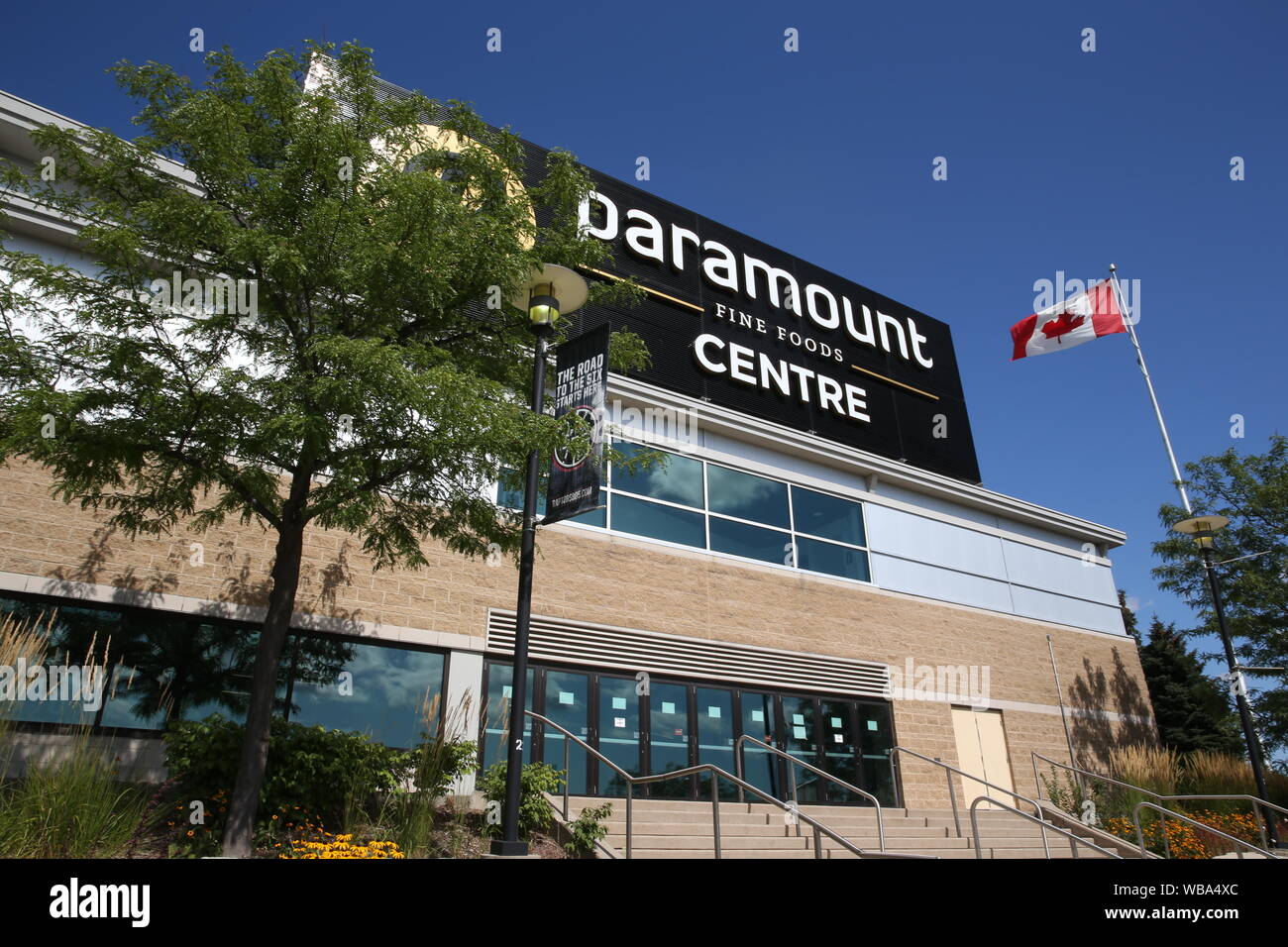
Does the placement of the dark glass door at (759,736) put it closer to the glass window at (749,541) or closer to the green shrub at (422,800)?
the glass window at (749,541)

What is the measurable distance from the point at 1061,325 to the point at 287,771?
2415 centimetres

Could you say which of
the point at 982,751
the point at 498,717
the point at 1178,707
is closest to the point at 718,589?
the point at 498,717

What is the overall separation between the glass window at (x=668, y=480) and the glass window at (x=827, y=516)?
2.72 m

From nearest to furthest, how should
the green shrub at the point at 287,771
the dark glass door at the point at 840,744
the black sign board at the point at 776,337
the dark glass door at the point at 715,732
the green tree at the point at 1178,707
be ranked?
the green shrub at the point at 287,771 → the dark glass door at the point at 715,732 → the dark glass door at the point at 840,744 → the black sign board at the point at 776,337 → the green tree at the point at 1178,707

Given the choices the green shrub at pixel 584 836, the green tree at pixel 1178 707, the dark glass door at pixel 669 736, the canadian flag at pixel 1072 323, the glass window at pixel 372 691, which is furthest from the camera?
the green tree at pixel 1178 707

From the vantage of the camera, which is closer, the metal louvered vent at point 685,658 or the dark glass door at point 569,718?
the dark glass door at point 569,718

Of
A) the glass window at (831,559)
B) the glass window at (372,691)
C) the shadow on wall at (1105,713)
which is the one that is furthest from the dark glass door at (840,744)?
the glass window at (372,691)

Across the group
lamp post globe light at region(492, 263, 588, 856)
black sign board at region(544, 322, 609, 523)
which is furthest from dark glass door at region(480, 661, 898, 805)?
black sign board at region(544, 322, 609, 523)

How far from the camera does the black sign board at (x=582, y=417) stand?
8812mm

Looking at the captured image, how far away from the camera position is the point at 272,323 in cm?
874

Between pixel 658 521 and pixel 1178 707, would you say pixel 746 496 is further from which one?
pixel 1178 707

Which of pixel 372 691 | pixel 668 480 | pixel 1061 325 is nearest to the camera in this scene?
pixel 372 691
